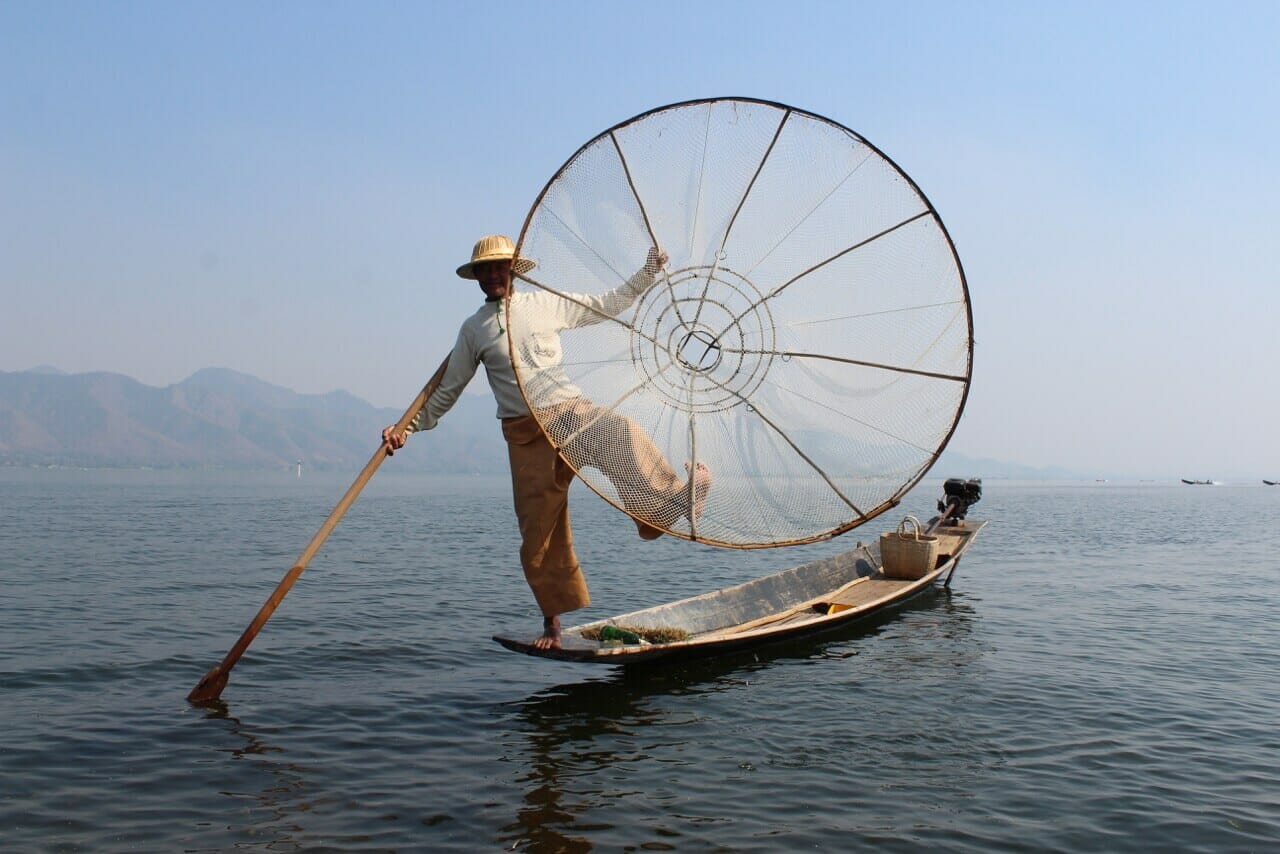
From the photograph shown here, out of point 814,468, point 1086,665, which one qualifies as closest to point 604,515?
point 1086,665

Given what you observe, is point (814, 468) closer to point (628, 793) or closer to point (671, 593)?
point (628, 793)

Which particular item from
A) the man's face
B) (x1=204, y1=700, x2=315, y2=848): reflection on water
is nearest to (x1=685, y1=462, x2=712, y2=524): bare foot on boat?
the man's face

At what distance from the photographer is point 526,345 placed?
575 centimetres

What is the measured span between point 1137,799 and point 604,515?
32.5 metres

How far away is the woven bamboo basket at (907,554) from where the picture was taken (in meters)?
12.3

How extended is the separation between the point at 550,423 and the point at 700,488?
0.95 metres

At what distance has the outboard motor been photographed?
55.3ft

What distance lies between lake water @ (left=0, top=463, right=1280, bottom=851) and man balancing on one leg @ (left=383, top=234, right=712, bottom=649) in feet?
4.14

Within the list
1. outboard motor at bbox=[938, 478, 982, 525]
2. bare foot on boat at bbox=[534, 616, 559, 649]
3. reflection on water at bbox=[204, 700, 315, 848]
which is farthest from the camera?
outboard motor at bbox=[938, 478, 982, 525]

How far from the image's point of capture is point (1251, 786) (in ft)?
18.7

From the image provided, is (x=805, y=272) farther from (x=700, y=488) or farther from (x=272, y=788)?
(x=272, y=788)

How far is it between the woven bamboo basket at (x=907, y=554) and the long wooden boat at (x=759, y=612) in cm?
11

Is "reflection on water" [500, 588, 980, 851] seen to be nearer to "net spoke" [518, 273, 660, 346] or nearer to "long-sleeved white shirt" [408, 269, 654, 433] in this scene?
"long-sleeved white shirt" [408, 269, 654, 433]

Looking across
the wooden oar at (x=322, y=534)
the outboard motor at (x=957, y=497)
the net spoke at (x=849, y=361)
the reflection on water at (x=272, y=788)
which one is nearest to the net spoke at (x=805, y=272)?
the net spoke at (x=849, y=361)
